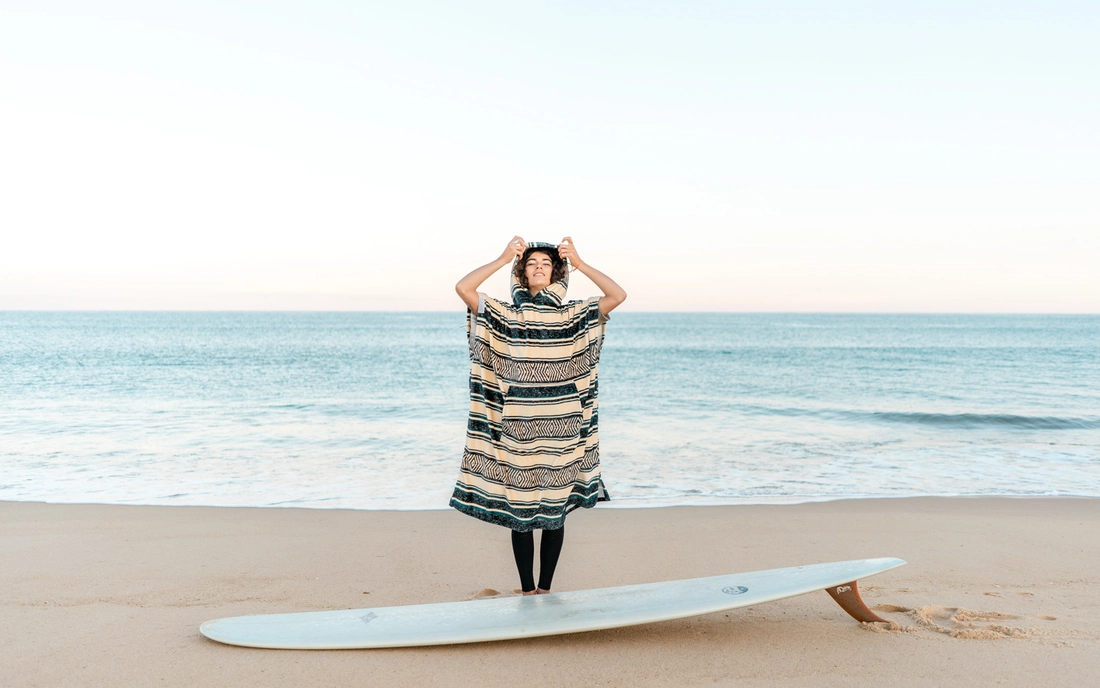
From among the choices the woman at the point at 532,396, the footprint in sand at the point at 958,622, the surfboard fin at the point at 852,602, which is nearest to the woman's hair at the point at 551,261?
the woman at the point at 532,396

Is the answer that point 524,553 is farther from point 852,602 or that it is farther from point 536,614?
point 852,602

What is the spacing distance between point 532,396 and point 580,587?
143 cm

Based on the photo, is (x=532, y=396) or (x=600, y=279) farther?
(x=600, y=279)

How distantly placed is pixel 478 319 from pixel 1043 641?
269cm

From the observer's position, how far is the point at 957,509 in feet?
19.0

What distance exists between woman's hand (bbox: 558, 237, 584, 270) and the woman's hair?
5 centimetres

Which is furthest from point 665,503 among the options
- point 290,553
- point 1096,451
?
point 1096,451

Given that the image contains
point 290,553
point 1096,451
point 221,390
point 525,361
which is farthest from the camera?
point 221,390

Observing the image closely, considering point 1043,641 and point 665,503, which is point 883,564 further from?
point 665,503

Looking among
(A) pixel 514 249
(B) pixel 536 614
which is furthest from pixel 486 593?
(A) pixel 514 249

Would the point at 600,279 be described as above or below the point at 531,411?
above

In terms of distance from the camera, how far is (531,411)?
3107 mm

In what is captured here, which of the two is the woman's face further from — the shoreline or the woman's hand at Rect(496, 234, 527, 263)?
the shoreline

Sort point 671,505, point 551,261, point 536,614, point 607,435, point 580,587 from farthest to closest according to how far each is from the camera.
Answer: point 607,435 → point 671,505 → point 580,587 → point 551,261 → point 536,614
